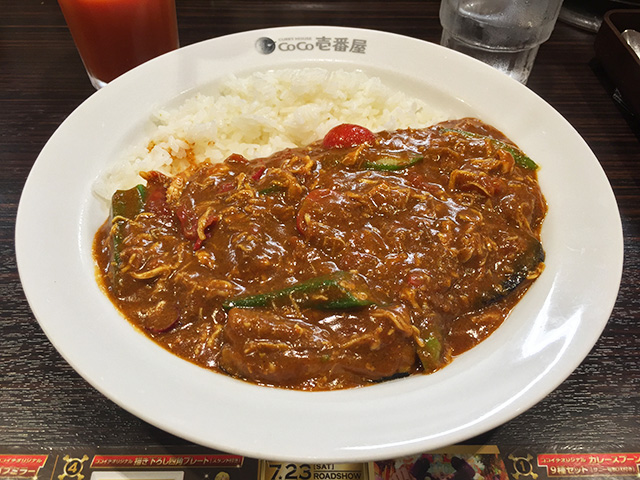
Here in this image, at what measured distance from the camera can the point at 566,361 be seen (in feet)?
5.66

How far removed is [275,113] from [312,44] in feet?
2.10

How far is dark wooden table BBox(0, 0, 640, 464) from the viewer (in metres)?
2.01

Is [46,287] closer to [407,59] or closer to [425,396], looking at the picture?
[425,396]

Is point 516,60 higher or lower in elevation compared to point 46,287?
higher

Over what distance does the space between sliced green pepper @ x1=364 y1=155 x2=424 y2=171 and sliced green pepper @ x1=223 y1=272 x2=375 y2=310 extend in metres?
0.75

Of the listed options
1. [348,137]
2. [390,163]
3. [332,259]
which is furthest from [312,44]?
[332,259]

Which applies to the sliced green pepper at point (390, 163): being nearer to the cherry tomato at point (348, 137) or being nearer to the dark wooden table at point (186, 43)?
the cherry tomato at point (348, 137)

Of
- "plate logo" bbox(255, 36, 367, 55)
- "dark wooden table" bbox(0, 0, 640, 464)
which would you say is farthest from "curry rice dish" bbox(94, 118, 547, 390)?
"plate logo" bbox(255, 36, 367, 55)

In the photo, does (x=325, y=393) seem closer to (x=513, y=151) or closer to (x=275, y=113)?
(x=513, y=151)

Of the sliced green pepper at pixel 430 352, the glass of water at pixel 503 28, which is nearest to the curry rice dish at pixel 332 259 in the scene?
the sliced green pepper at pixel 430 352

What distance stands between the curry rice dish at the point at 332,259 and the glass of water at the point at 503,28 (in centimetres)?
157

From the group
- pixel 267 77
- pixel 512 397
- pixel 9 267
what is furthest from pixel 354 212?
pixel 9 267

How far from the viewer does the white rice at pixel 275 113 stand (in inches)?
117

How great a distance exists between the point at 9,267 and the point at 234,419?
69.1 inches
